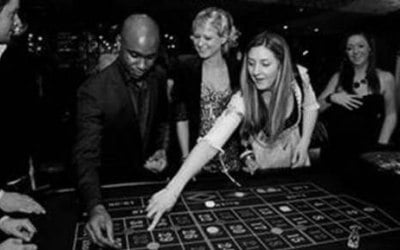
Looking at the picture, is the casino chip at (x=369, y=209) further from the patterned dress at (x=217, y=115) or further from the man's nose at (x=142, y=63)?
the man's nose at (x=142, y=63)

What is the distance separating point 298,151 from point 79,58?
5.22 metres

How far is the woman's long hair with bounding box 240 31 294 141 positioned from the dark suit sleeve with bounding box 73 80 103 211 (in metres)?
0.94

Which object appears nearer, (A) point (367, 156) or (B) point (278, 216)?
(B) point (278, 216)

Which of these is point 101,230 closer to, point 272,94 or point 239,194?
point 239,194

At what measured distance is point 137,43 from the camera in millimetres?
2098

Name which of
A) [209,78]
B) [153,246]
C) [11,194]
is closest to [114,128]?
[11,194]

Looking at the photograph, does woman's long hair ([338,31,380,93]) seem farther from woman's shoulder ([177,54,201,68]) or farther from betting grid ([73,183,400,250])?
betting grid ([73,183,400,250])

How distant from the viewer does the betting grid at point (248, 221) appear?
61.8 inches

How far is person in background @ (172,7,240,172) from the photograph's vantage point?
2.87 metres

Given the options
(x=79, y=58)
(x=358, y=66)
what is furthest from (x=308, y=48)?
(x=358, y=66)

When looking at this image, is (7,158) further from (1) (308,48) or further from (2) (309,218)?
(1) (308,48)

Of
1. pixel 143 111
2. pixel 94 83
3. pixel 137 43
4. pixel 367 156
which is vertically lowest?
pixel 367 156

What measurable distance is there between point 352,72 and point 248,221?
2201 millimetres

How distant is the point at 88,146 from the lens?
79.1 inches
